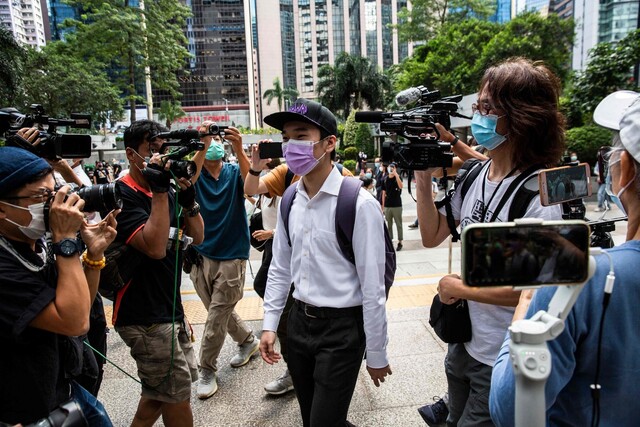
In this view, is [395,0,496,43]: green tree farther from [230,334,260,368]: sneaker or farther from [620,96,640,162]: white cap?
[620,96,640,162]: white cap

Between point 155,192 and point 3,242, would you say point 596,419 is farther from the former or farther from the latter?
point 155,192

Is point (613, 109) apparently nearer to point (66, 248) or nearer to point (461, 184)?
point (461, 184)

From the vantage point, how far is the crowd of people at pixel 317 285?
0.97 meters

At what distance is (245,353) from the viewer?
12.5 ft

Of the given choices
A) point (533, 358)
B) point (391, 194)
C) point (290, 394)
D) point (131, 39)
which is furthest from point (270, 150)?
point (131, 39)

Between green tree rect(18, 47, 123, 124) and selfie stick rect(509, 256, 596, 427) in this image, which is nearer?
selfie stick rect(509, 256, 596, 427)

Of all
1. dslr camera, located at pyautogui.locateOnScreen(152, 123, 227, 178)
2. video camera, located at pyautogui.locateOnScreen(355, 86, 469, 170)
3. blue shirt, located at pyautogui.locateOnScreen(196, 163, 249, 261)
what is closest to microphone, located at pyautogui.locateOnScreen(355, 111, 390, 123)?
video camera, located at pyautogui.locateOnScreen(355, 86, 469, 170)

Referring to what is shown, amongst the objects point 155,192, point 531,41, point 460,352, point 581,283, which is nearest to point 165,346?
point 155,192

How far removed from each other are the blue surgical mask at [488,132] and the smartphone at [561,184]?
356 millimetres

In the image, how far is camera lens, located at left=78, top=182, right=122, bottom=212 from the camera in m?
2.03

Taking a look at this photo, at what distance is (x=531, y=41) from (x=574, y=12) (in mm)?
25667

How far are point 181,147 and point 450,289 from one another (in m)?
1.80

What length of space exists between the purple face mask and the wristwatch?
110cm

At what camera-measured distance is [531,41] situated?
70.8 ft
